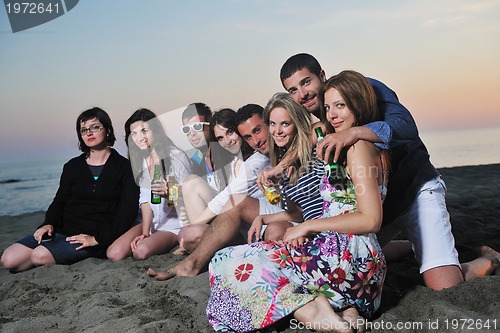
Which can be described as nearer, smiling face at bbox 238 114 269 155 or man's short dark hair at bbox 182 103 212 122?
smiling face at bbox 238 114 269 155

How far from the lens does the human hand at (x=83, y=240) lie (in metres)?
4.65

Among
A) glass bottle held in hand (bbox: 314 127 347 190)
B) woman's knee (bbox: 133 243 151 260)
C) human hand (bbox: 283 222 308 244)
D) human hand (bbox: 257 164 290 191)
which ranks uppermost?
glass bottle held in hand (bbox: 314 127 347 190)

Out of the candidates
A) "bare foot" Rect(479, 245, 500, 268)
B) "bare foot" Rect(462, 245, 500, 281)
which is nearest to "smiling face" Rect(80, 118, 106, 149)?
"bare foot" Rect(462, 245, 500, 281)

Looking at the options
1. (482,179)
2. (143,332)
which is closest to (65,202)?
(143,332)

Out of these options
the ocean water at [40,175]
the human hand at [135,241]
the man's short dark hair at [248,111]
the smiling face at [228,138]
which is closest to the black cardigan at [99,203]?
the human hand at [135,241]

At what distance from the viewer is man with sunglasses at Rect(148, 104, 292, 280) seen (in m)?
3.81

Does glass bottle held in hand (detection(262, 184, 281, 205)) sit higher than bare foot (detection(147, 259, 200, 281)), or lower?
higher

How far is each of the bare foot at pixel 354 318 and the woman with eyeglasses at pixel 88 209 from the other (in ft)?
8.39

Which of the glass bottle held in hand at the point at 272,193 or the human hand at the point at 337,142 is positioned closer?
the human hand at the point at 337,142

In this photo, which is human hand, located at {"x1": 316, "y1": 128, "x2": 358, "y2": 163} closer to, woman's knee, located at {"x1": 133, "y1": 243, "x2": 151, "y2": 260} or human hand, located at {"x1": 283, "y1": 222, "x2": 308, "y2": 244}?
human hand, located at {"x1": 283, "y1": 222, "x2": 308, "y2": 244}

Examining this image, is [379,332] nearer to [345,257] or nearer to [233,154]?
[345,257]

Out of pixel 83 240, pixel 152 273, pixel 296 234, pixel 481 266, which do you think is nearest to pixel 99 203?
pixel 83 240

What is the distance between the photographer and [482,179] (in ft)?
26.9

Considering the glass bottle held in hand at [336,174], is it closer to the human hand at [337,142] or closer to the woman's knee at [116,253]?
the human hand at [337,142]
